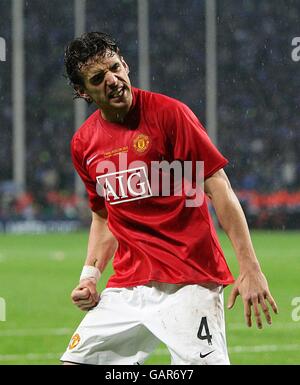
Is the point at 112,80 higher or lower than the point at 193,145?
higher

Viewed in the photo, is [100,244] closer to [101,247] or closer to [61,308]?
[101,247]

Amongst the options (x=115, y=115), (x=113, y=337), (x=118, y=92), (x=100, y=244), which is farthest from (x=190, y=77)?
(x=113, y=337)

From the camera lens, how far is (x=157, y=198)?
4.54m

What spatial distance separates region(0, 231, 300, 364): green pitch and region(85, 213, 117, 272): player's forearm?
3.15 meters

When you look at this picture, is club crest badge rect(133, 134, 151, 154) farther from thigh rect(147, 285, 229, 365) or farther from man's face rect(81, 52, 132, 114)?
thigh rect(147, 285, 229, 365)

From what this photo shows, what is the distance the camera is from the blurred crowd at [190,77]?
3547 cm

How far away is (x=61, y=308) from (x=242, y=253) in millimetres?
8190

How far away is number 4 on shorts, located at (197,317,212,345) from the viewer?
14.3 feet

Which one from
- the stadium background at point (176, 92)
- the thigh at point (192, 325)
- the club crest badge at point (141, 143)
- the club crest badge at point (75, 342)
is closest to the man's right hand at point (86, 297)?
the club crest badge at point (75, 342)

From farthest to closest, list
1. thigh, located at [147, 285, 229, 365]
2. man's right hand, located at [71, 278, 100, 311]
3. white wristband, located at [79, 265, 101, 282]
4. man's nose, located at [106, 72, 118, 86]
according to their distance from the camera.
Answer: white wristband, located at [79, 265, 101, 282], man's right hand, located at [71, 278, 100, 311], man's nose, located at [106, 72, 118, 86], thigh, located at [147, 285, 229, 365]

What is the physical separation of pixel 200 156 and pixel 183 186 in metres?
0.19

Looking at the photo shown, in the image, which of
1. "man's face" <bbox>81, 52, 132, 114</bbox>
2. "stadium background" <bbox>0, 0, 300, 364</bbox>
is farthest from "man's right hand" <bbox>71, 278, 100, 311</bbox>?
"stadium background" <bbox>0, 0, 300, 364</bbox>

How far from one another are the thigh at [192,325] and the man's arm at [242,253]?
0.62 feet

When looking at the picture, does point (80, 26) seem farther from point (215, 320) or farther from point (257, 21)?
point (215, 320)
